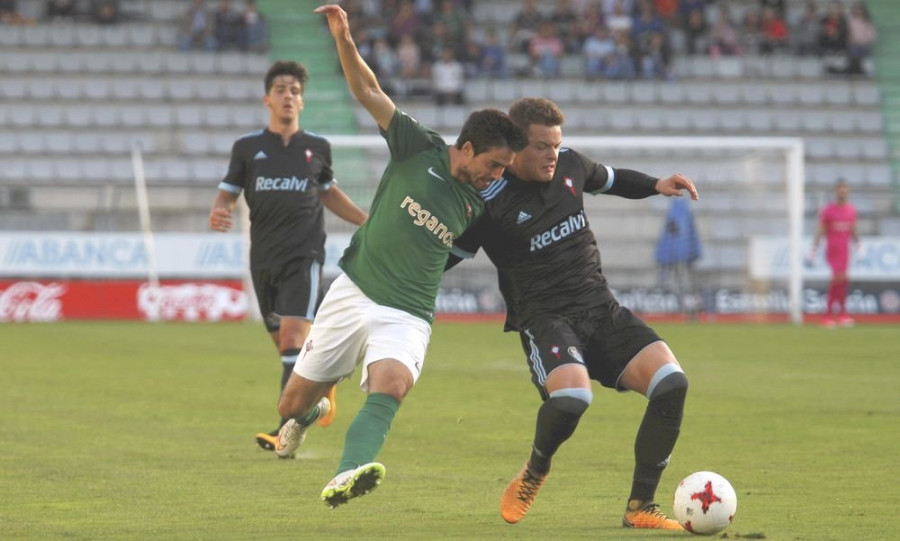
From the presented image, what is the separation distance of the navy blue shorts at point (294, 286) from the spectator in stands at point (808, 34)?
2465cm

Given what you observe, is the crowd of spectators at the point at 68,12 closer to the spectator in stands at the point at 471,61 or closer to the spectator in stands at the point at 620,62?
the spectator in stands at the point at 471,61

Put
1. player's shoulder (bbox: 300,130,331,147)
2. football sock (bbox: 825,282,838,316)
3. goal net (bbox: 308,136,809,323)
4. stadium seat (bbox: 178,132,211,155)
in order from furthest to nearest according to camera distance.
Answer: stadium seat (bbox: 178,132,211,155) → goal net (bbox: 308,136,809,323) → football sock (bbox: 825,282,838,316) → player's shoulder (bbox: 300,130,331,147)

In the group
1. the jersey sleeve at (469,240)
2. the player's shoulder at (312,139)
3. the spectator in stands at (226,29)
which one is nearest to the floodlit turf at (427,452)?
the jersey sleeve at (469,240)

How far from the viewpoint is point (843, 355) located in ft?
58.2

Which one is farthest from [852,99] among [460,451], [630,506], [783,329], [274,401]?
[630,506]

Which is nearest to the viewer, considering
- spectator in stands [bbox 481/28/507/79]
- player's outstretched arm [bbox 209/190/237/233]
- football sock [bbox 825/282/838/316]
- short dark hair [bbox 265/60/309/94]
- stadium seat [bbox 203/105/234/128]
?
player's outstretched arm [bbox 209/190/237/233]

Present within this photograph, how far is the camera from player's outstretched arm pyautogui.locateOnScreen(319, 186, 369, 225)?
9703 millimetres

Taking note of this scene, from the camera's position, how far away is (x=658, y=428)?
22.4 ft

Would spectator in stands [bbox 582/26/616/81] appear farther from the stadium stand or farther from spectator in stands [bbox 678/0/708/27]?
spectator in stands [bbox 678/0/708/27]

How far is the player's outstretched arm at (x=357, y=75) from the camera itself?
6500 mm

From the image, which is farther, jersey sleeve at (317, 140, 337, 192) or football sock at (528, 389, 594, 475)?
jersey sleeve at (317, 140, 337, 192)

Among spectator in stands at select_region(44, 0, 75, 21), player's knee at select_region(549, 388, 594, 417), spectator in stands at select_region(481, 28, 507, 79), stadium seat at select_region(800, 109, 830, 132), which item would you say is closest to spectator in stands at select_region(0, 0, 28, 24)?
spectator in stands at select_region(44, 0, 75, 21)

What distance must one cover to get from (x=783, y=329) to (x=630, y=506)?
57.6 feet

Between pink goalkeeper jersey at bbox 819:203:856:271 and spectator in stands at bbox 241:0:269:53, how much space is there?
12638 millimetres
